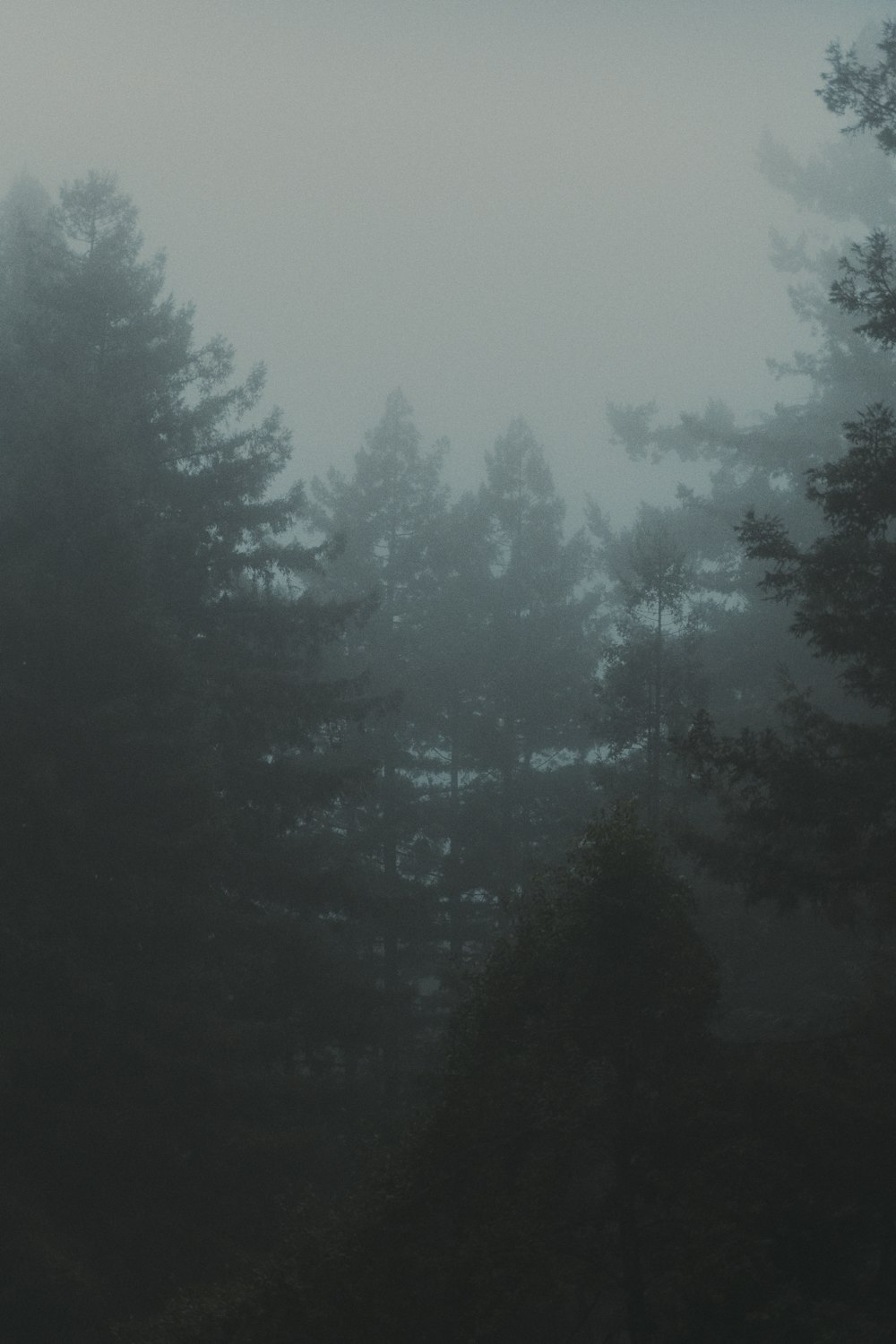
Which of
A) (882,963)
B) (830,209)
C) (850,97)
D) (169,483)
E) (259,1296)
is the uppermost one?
(830,209)

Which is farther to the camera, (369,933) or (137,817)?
(369,933)

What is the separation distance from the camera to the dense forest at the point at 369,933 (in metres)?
10.6

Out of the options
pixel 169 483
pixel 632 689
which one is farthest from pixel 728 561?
pixel 169 483

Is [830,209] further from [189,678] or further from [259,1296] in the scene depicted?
[259,1296]

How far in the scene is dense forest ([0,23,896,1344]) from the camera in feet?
34.9

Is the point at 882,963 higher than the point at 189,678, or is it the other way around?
the point at 189,678

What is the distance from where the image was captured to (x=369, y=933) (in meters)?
27.3

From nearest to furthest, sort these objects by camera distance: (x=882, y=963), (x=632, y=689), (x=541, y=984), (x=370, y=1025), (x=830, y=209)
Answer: (x=541, y=984) < (x=882, y=963) < (x=370, y=1025) < (x=632, y=689) < (x=830, y=209)

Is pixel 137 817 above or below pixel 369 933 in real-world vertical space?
above

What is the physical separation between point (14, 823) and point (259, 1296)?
6514mm

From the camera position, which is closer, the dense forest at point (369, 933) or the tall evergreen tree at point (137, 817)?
the dense forest at point (369, 933)

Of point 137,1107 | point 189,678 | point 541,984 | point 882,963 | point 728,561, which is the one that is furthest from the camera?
point 728,561

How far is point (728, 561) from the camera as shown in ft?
113

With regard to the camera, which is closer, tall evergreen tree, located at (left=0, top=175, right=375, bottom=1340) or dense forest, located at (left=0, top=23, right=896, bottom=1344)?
dense forest, located at (left=0, top=23, right=896, bottom=1344)
